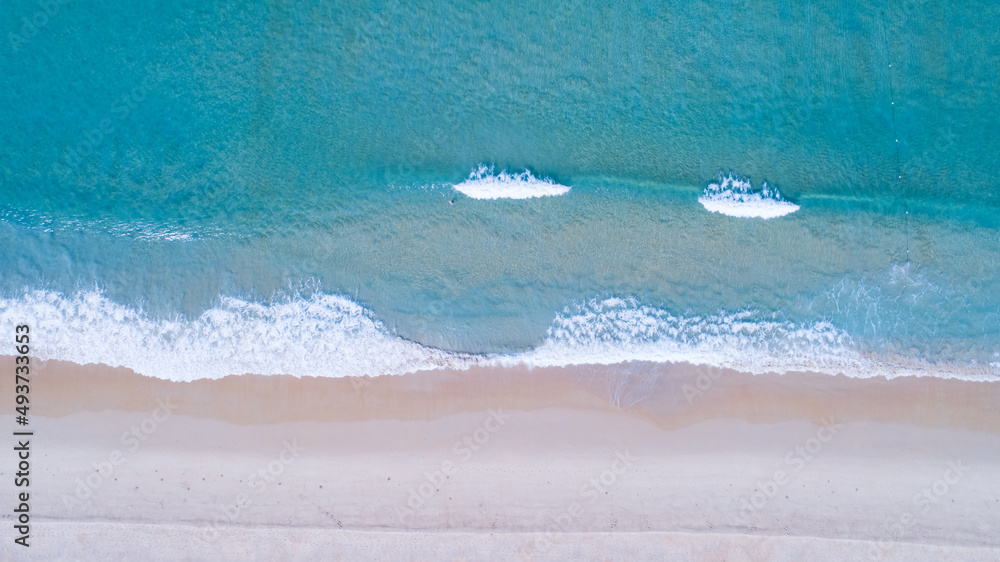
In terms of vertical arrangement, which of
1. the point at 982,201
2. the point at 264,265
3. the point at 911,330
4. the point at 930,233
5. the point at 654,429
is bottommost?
the point at 654,429

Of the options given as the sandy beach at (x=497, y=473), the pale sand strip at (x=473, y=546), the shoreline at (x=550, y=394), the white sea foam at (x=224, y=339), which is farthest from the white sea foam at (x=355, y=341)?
the pale sand strip at (x=473, y=546)

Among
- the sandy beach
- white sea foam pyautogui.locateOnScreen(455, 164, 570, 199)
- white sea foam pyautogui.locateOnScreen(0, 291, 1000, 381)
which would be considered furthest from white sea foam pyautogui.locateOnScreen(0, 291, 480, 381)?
white sea foam pyautogui.locateOnScreen(455, 164, 570, 199)

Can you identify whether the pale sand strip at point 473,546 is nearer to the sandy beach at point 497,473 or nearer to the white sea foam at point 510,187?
the sandy beach at point 497,473

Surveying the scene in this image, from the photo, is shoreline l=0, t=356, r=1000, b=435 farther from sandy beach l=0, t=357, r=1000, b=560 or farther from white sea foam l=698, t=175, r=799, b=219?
white sea foam l=698, t=175, r=799, b=219

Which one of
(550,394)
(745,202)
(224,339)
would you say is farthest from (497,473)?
(745,202)

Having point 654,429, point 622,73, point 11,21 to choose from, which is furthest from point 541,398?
point 11,21

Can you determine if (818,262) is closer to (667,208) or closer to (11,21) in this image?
(667,208)

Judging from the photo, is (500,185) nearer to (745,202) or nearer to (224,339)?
(745,202)

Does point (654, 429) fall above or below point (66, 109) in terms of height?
below
